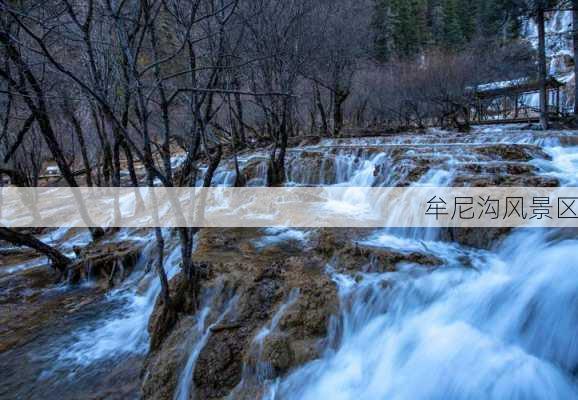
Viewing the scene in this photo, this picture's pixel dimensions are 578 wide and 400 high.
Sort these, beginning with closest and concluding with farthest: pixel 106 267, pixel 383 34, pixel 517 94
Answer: pixel 106 267, pixel 517 94, pixel 383 34

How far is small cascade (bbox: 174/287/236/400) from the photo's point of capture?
362 centimetres

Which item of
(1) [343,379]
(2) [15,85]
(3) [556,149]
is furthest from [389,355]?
(3) [556,149]

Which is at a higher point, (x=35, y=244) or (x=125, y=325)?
(x=35, y=244)

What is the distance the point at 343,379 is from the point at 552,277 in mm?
2687

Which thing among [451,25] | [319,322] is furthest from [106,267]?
[451,25]

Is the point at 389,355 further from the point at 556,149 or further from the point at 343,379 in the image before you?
the point at 556,149

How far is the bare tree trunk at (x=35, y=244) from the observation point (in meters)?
5.84

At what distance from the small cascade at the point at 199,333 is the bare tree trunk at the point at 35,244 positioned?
12.9ft

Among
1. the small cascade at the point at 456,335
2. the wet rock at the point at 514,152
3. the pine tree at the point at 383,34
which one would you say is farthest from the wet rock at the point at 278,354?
the pine tree at the point at 383,34

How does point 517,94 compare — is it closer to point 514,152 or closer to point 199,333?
point 514,152

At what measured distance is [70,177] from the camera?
739 cm

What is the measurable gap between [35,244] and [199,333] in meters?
4.39

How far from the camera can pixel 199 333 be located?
406 cm

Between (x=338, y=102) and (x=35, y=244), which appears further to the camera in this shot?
(x=338, y=102)
